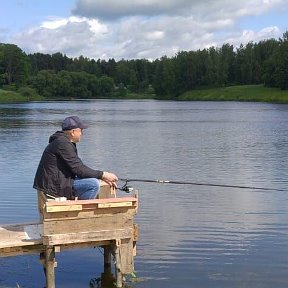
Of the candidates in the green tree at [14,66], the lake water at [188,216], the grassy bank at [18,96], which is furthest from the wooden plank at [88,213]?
the green tree at [14,66]

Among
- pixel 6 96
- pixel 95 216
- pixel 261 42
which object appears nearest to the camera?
pixel 95 216

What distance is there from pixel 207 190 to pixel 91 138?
23.8 metres

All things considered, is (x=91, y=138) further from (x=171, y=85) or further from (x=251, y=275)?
(x=171, y=85)

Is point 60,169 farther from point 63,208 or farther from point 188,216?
point 188,216

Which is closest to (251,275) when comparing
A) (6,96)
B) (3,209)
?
(3,209)

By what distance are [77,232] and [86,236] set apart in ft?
0.63

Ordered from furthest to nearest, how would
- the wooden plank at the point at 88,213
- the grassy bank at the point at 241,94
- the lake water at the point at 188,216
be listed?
the grassy bank at the point at 241,94 → the lake water at the point at 188,216 → the wooden plank at the point at 88,213

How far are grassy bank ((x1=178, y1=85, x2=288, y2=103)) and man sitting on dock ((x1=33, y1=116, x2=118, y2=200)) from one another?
5078 inches

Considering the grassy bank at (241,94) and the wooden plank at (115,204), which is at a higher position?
the grassy bank at (241,94)

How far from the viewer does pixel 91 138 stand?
44219 millimetres

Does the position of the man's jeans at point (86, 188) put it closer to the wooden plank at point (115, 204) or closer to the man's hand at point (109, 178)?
the man's hand at point (109, 178)

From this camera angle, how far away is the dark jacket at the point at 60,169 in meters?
10.7

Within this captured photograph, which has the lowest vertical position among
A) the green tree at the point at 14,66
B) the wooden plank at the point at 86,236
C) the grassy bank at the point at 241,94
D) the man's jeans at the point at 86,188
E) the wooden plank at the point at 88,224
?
the wooden plank at the point at 86,236

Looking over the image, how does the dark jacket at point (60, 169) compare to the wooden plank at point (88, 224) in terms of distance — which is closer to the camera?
the wooden plank at point (88, 224)
